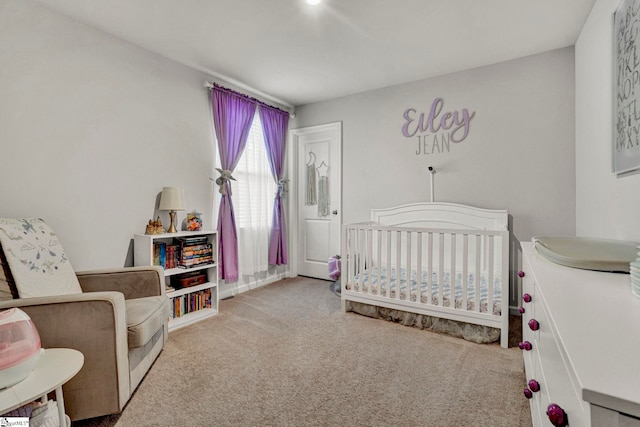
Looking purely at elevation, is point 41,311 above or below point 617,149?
below

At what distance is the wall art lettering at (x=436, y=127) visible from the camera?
3.08 metres

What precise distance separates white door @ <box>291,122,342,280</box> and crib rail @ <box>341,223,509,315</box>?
1085 millimetres

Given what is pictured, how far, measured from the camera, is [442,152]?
320cm

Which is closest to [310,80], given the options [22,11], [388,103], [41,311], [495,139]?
[388,103]

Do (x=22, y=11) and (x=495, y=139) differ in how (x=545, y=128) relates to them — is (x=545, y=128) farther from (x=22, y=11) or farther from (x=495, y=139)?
(x=22, y=11)

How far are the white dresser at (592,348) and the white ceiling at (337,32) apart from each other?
1.98 metres

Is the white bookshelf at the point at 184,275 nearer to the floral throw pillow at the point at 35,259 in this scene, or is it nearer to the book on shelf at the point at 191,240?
the book on shelf at the point at 191,240

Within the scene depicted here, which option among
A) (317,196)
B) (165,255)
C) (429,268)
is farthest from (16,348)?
(317,196)

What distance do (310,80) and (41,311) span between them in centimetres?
294

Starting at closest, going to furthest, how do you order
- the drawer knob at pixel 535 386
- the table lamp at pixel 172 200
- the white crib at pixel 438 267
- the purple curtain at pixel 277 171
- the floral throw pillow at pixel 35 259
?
the drawer knob at pixel 535 386 < the floral throw pillow at pixel 35 259 < the white crib at pixel 438 267 < the table lamp at pixel 172 200 < the purple curtain at pixel 277 171

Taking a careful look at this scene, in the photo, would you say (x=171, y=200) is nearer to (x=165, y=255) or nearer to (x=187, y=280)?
(x=165, y=255)

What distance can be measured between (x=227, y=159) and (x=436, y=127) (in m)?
2.25

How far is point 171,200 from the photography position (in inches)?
104

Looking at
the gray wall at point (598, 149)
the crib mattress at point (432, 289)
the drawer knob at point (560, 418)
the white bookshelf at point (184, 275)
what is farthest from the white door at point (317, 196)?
the drawer knob at point (560, 418)
